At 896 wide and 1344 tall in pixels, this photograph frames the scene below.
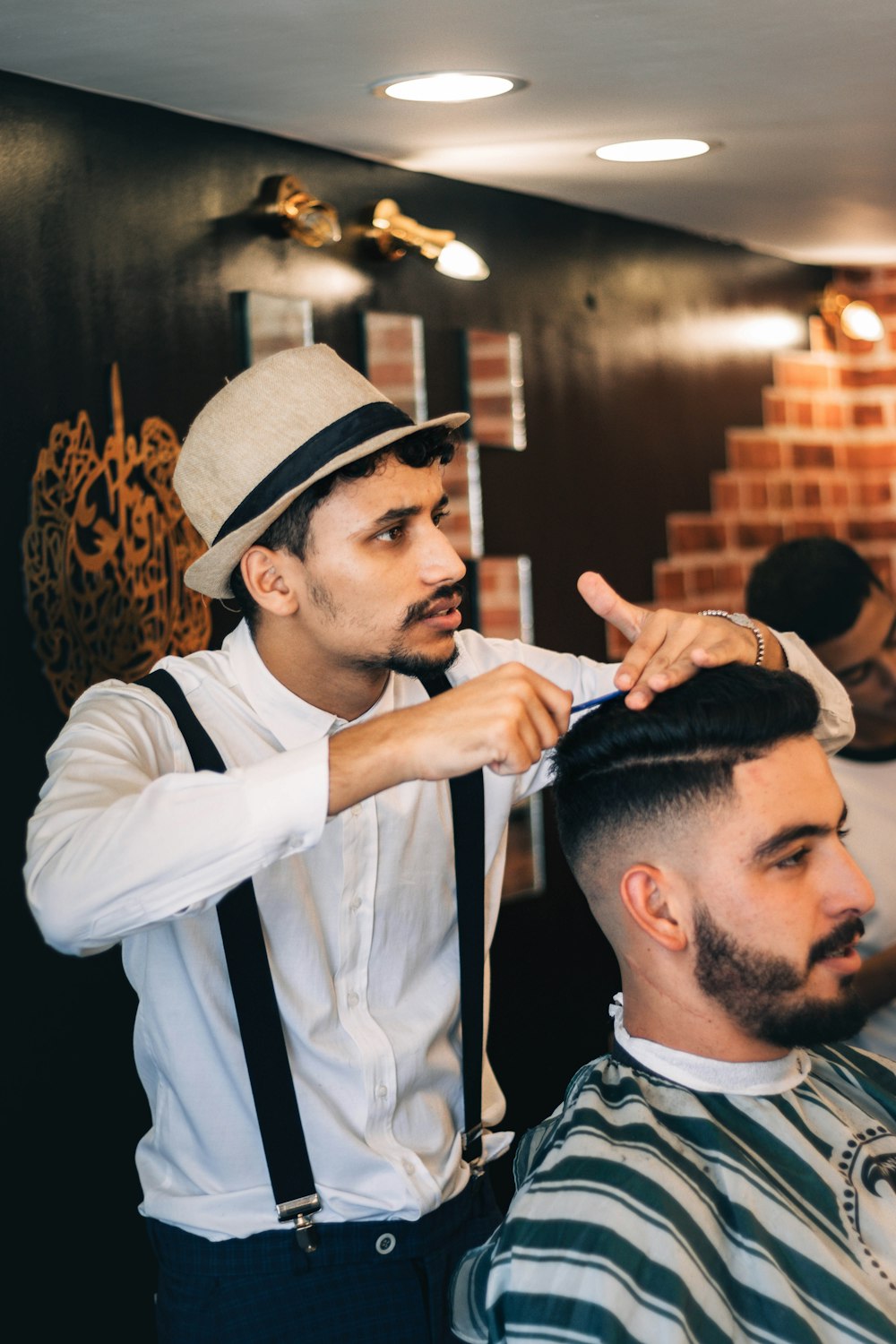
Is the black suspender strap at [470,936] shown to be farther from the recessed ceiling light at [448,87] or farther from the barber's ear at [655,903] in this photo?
the recessed ceiling light at [448,87]

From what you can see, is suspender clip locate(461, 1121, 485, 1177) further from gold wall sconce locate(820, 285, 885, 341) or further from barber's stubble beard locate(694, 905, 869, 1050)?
gold wall sconce locate(820, 285, 885, 341)

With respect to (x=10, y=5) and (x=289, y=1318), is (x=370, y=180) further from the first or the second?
(x=289, y=1318)

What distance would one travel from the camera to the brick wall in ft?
15.1

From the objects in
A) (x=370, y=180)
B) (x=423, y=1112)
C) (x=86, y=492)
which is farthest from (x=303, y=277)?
(x=423, y=1112)

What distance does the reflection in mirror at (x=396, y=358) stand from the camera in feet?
11.1

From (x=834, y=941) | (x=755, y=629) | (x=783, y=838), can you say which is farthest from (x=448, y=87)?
(x=834, y=941)

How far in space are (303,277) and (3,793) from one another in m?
1.28

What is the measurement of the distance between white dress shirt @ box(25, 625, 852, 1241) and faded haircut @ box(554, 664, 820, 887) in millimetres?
300

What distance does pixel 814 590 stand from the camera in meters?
3.11

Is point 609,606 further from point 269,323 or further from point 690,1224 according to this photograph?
point 269,323

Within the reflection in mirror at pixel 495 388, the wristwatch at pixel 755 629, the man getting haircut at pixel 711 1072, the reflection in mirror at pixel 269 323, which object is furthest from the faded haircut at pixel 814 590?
the man getting haircut at pixel 711 1072

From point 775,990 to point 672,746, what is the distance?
31cm

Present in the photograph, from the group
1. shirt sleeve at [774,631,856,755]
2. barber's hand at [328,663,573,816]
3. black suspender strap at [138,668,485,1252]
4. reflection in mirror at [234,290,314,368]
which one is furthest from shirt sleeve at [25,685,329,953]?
reflection in mirror at [234,290,314,368]

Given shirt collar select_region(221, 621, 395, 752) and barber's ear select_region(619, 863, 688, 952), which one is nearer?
barber's ear select_region(619, 863, 688, 952)
